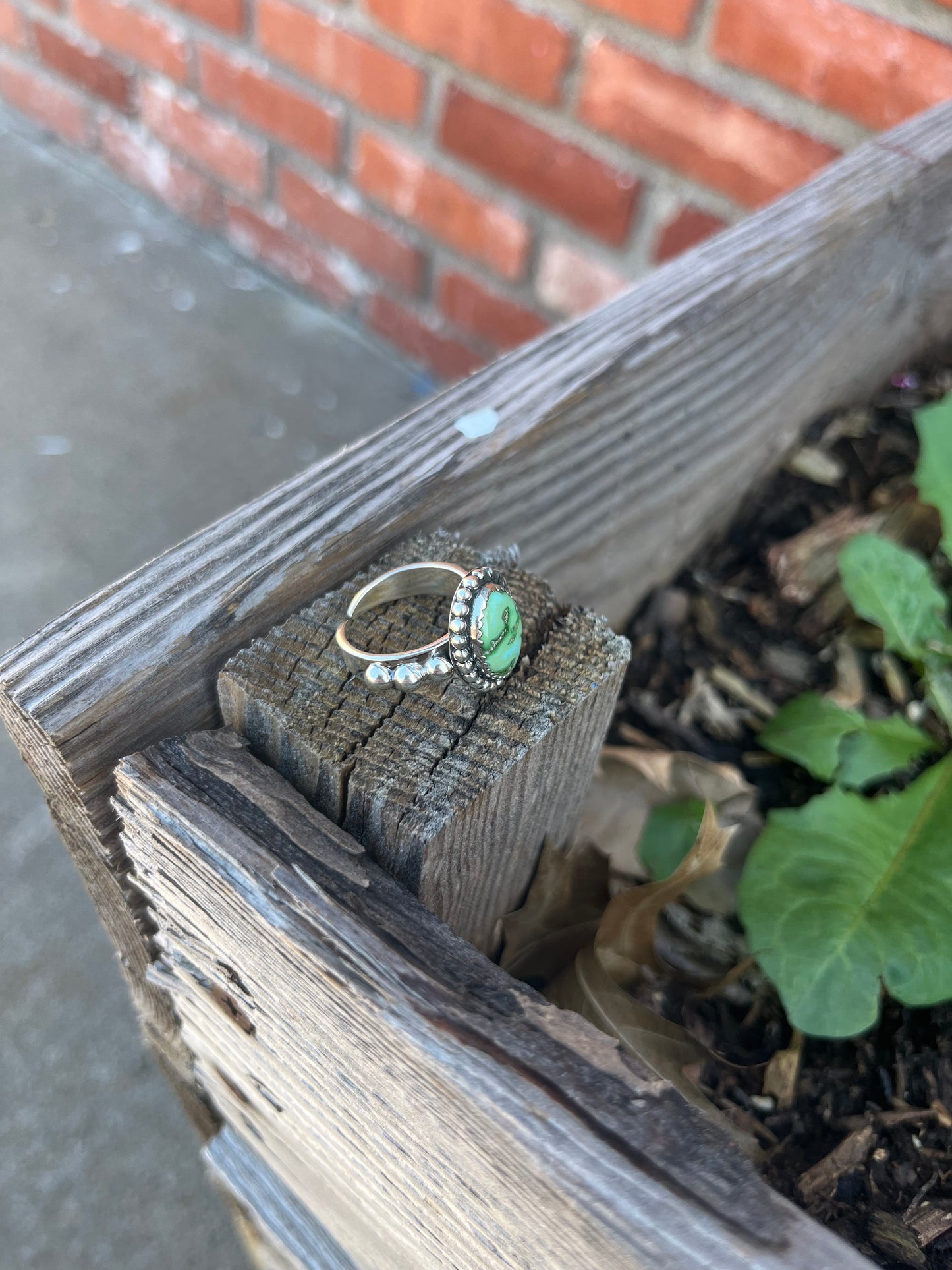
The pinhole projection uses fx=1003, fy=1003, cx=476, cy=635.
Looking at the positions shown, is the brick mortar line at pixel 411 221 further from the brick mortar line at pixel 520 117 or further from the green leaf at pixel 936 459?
the green leaf at pixel 936 459

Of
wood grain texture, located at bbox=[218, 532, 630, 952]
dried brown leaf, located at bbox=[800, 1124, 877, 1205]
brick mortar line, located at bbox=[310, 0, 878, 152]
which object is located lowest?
dried brown leaf, located at bbox=[800, 1124, 877, 1205]

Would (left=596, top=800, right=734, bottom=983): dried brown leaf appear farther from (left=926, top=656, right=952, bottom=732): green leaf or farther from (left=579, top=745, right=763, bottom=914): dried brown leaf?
(left=926, top=656, right=952, bottom=732): green leaf

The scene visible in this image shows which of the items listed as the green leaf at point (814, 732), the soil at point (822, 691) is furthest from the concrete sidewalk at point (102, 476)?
the green leaf at point (814, 732)

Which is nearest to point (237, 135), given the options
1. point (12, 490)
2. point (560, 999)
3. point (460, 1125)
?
point (12, 490)

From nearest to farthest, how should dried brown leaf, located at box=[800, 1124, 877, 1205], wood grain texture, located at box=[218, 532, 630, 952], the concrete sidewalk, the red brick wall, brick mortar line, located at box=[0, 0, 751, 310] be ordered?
wood grain texture, located at box=[218, 532, 630, 952] → dried brown leaf, located at box=[800, 1124, 877, 1205] → the concrete sidewalk → the red brick wall → brick mortar line, located at box=[0, 0, 751, 310]

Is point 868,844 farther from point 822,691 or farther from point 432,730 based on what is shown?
point 432,730

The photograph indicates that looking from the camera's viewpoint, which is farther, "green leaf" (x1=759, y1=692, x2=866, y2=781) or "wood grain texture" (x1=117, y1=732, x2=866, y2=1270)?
"green leaf" (x1=759, y1=692, x2=866, y2=781)

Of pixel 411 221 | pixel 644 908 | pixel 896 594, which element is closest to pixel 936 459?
pixel 896 594

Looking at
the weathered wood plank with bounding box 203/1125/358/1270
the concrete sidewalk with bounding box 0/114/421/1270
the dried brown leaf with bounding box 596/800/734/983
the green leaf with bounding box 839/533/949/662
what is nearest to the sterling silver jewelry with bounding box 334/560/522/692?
the dried brown leaf with bounding box 596/800/734/983

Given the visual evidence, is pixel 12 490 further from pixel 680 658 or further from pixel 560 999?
pixel 560 999
